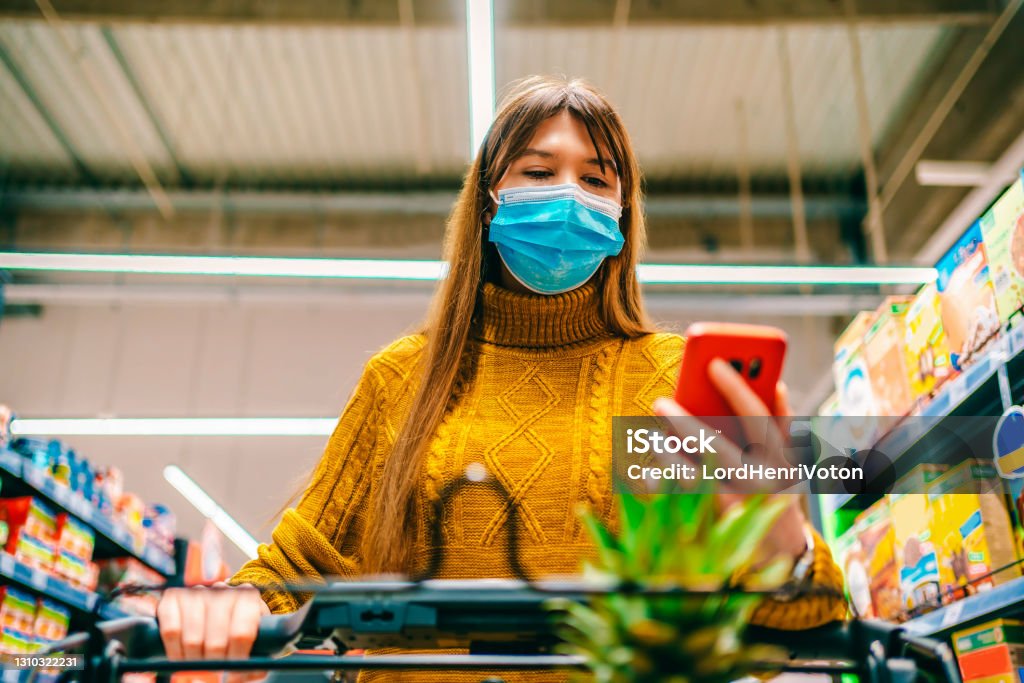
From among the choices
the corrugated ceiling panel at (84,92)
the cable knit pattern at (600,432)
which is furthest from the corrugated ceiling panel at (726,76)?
the cable knit pattern at (600,432)

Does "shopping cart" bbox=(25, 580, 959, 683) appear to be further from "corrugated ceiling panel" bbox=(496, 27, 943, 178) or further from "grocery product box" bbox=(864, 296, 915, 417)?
"corrugated ceiling panel" bbox=(496, 27, 943, 178)

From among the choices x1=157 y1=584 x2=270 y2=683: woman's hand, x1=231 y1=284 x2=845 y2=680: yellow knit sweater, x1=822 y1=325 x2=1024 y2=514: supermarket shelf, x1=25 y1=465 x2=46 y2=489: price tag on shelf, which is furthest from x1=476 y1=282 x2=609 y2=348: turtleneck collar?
x1=25 y1=465 x2=46 y2=489: price tag on shelf

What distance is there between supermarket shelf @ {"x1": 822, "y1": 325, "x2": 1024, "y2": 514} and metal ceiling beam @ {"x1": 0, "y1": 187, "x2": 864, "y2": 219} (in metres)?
5.54

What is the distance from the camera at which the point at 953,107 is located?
6695 millimetres

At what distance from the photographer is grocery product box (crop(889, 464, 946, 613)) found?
2.59 m

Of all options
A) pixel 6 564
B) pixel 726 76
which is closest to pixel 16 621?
pixel 6 564

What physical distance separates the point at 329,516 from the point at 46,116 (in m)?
7.48

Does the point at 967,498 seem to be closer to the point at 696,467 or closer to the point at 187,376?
the point at 696,467

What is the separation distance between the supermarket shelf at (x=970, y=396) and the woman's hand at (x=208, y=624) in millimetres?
1997

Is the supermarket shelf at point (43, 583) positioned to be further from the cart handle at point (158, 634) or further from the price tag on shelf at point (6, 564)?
the cart handle at point (158, 634)

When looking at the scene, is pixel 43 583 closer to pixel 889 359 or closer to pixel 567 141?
pixel 567 141

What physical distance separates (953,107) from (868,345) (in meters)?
4.55

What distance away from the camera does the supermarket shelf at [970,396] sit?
7.40ft

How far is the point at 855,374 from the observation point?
10.4ft
